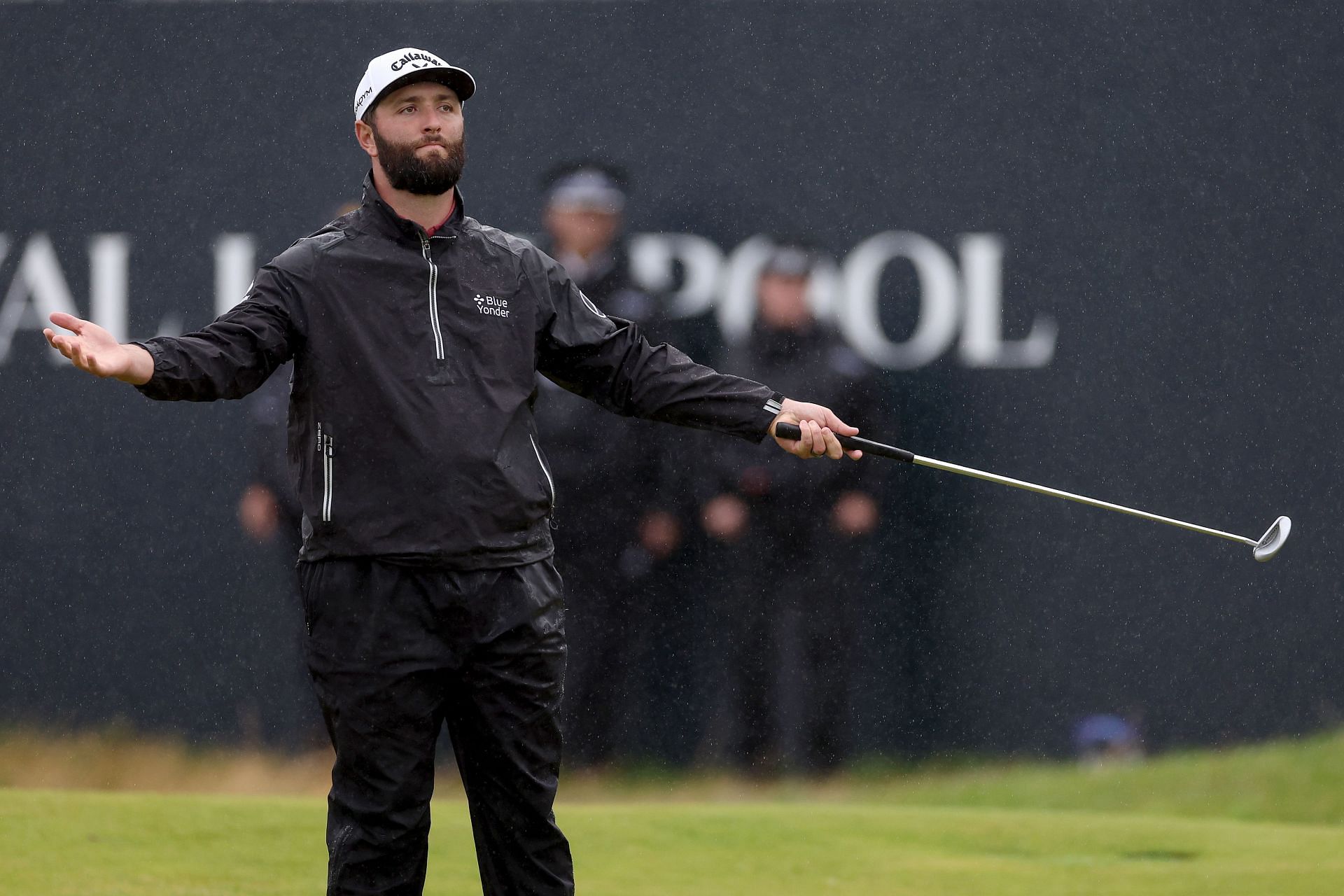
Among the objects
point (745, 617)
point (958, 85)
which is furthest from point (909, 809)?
point (958, 85)

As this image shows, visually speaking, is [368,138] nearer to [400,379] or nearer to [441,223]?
[441,223]

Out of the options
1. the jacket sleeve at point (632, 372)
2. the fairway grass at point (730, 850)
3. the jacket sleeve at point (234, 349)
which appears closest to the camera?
the jacket sleeve at point (234, 349)

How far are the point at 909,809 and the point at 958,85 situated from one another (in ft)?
6.82

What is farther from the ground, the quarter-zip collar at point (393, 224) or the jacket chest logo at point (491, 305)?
the quarter-zip collar at point (393, 224)

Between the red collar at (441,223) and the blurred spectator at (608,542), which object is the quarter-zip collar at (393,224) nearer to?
the red collar at (441,223)

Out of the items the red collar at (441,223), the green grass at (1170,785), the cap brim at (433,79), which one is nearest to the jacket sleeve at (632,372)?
the red collar at (441,223)

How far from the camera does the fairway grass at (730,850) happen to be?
3.82m

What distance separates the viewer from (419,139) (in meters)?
2.86

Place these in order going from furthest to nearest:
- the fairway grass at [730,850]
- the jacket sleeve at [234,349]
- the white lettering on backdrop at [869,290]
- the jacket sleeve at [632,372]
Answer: the white lettering on backdrop at [869,290], the fairway grass at [730,850], the jacket sleeve at [632,372], the jacket sleeve at [234,349]

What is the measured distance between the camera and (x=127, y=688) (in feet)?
16.1

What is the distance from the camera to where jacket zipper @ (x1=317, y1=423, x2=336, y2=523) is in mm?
2758

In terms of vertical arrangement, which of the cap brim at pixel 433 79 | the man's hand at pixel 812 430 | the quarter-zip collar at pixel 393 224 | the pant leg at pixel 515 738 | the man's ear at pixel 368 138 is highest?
the cap brim at pixel 433 79

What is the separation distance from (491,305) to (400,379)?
0.72ft

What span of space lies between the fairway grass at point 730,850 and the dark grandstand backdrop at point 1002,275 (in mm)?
507
